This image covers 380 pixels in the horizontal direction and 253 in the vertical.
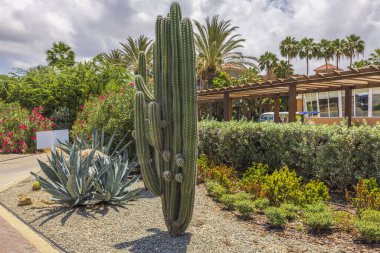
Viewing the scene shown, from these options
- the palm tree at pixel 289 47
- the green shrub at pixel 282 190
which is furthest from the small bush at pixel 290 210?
the palm tree at pixel 289 47

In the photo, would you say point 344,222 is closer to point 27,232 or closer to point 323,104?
point 27,232

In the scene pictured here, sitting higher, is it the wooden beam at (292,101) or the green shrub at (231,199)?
the wooden beam at (292,101)

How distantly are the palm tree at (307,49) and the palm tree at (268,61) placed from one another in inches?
293

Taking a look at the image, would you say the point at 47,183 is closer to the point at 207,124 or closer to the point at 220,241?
the point at 220,241

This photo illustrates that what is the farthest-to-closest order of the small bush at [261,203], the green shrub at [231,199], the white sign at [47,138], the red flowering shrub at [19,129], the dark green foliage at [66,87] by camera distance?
the dark green foliage at [66,87] < the red flowering shrub at [19,129] < the white sign at [47,138] < the green shrub at [231,199] < the small bush at [261,203]

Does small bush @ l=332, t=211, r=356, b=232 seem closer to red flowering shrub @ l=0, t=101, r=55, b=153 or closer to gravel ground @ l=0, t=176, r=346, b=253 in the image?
gravel ground @ l=0, t=176, r=346, b=253

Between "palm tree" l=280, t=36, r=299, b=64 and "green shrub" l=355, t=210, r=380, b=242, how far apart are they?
158 feet

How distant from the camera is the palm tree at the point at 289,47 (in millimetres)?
49506

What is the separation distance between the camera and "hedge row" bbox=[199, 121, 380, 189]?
6.06m

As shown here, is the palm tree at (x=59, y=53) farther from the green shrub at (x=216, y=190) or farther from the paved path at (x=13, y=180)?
the green shrub at (x=216, y=190)

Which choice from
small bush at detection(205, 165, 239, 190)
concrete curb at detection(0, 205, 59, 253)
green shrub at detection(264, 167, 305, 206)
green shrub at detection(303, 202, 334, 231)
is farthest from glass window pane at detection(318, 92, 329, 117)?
concrete curb at detection(0, 205, 59, 253)

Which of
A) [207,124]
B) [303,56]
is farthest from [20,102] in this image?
[303,56]

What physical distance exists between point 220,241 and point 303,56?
5046 cm

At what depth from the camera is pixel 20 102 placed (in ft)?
60.5
